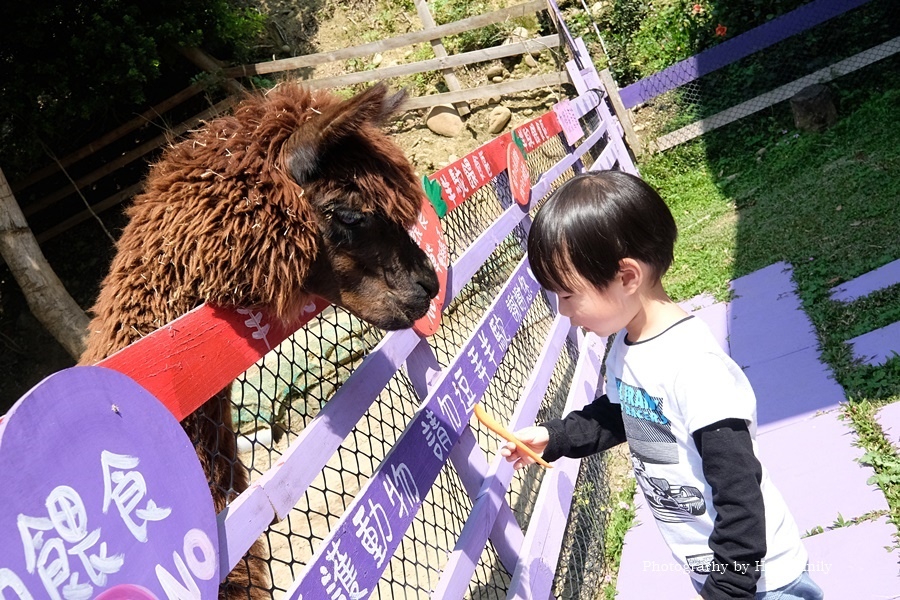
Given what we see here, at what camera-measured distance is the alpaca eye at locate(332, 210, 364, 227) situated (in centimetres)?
252

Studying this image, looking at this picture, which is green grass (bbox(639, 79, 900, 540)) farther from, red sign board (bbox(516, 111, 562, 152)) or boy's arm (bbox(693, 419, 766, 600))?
red sign board (bbox(516, 111, 562, 152))

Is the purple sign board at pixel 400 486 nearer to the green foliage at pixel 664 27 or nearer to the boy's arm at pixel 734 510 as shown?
the boy's arm at pixel 734 510

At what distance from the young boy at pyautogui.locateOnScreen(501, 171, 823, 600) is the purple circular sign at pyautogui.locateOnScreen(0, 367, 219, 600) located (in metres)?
1.11

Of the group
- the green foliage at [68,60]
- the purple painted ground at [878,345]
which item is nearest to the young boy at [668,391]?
the purple painted ground at [878,345]

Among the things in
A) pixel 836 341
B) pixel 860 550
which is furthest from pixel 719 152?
pixel 860 550

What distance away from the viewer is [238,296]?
7.14ft

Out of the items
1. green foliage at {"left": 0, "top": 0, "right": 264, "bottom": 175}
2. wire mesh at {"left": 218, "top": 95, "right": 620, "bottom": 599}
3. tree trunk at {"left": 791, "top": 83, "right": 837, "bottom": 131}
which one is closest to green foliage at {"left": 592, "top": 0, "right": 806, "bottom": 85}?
tree trunk at {"left": 791, "top": 83, "right": 837, "bottom": 131}

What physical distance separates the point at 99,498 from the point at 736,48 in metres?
12.1

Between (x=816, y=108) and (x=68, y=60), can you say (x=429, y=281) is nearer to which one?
(x=816, y=108)

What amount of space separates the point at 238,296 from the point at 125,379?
942 millimetres

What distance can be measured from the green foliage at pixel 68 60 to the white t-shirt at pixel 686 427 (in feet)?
35.8

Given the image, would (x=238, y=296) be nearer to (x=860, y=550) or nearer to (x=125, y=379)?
(x=125, y=379)

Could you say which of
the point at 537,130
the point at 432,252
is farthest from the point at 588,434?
the point at 537,130

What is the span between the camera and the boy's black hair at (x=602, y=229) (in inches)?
76.4
